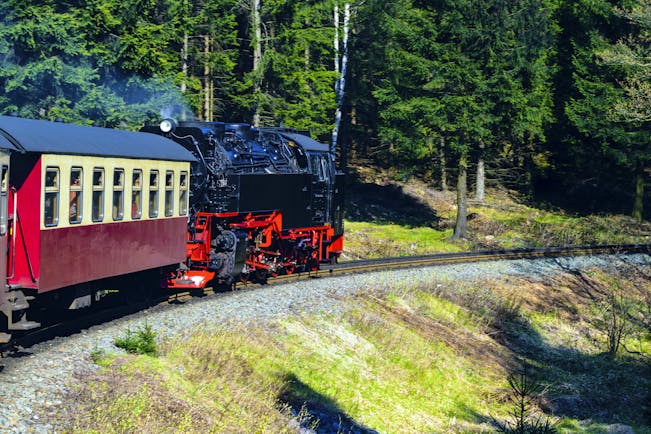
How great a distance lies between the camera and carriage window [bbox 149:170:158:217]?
1562 cm

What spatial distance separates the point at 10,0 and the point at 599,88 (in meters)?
26.8

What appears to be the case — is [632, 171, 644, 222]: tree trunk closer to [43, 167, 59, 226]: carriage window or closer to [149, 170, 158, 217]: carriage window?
[149, 170, 158, 217]: carriage window

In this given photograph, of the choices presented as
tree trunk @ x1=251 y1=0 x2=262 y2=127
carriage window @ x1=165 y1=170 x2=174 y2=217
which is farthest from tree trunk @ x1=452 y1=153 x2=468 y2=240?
carriage window @ x1=165 y1=170 x2=174 y2=217

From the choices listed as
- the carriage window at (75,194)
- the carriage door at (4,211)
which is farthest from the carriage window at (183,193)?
the carriage door at (4,211)

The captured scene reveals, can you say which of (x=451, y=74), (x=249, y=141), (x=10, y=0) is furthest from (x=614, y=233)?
(x=10, y=0)

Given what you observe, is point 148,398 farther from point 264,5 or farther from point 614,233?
point 614,233

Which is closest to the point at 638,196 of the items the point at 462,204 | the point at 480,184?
the point at 480,184

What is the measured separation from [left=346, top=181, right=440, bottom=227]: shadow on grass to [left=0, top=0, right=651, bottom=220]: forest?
248 cm

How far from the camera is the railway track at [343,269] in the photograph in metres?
13.3

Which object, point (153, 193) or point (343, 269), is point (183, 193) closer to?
point (153, 193)

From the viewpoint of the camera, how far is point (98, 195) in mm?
13656

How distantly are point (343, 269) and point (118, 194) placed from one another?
1016cm

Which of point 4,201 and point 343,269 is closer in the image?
point 4,201

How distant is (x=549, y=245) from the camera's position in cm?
3466
